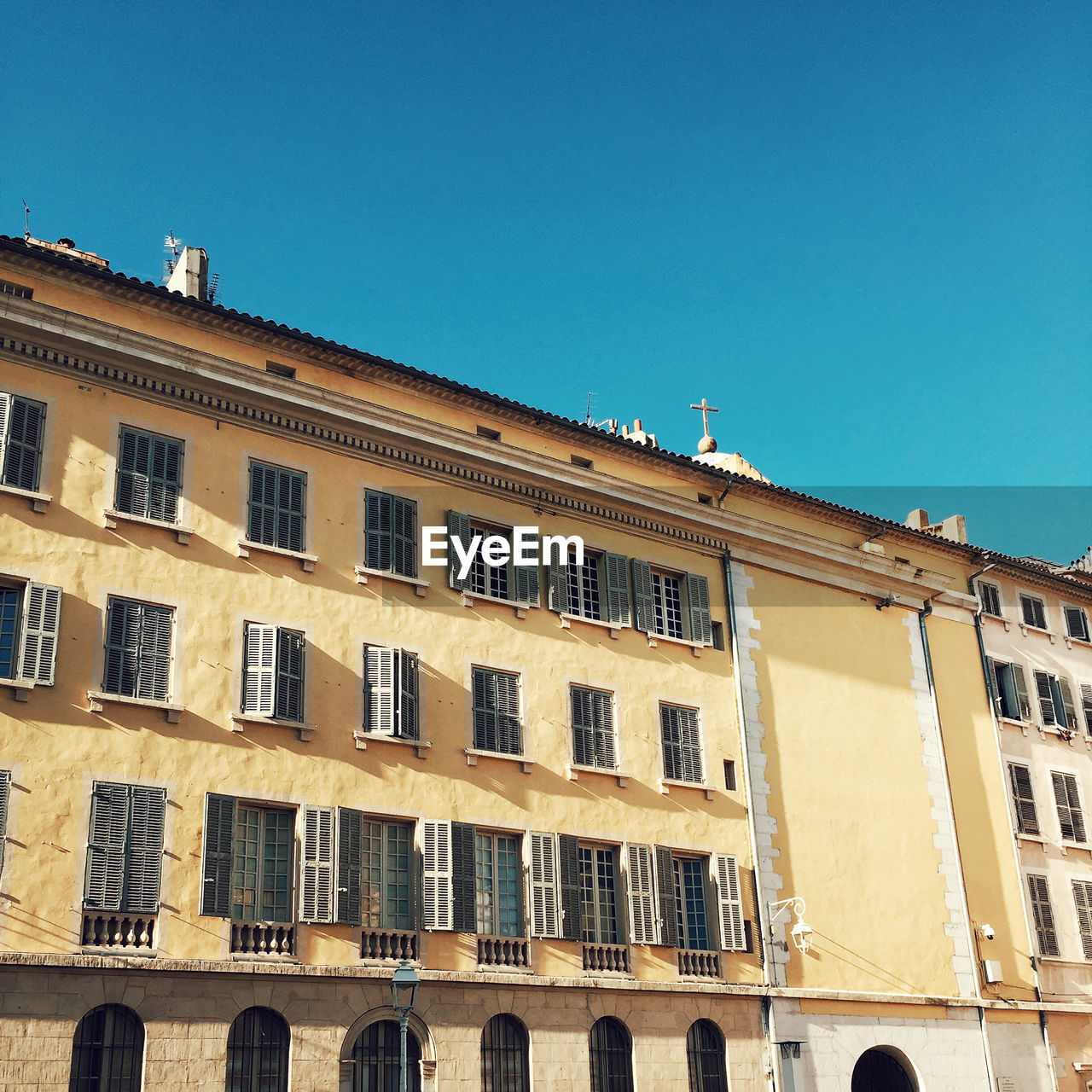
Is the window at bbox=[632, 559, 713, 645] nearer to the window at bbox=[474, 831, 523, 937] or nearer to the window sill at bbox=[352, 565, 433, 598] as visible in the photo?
the window sill at bbox=[352, 565, 433, 598]

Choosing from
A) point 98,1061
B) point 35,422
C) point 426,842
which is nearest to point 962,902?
point 426,842

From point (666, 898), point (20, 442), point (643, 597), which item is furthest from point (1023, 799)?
point (20, 442)

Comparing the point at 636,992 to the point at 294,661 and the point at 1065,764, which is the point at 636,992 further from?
the point at 1065,764

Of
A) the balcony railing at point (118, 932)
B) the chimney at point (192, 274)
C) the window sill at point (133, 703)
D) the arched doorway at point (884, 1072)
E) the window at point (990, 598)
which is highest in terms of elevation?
the chimney at point (192, 274)

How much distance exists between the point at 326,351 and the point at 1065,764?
2151cm

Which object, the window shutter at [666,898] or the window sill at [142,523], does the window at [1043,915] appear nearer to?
the window shutter at [666,898]

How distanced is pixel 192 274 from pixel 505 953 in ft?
45.8

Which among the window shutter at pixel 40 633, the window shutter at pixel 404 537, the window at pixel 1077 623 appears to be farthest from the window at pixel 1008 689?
the window shutter at pixel 40 633

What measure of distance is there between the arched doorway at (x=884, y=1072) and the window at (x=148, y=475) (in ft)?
56.3

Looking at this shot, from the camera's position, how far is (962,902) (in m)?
30.3

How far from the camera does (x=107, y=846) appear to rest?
19375 millimetres

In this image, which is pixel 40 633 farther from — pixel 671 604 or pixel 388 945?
pixel 671 604

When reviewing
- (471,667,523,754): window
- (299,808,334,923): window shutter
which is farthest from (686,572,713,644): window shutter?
(299,808,334,923): window shutter

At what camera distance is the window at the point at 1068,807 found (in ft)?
111
